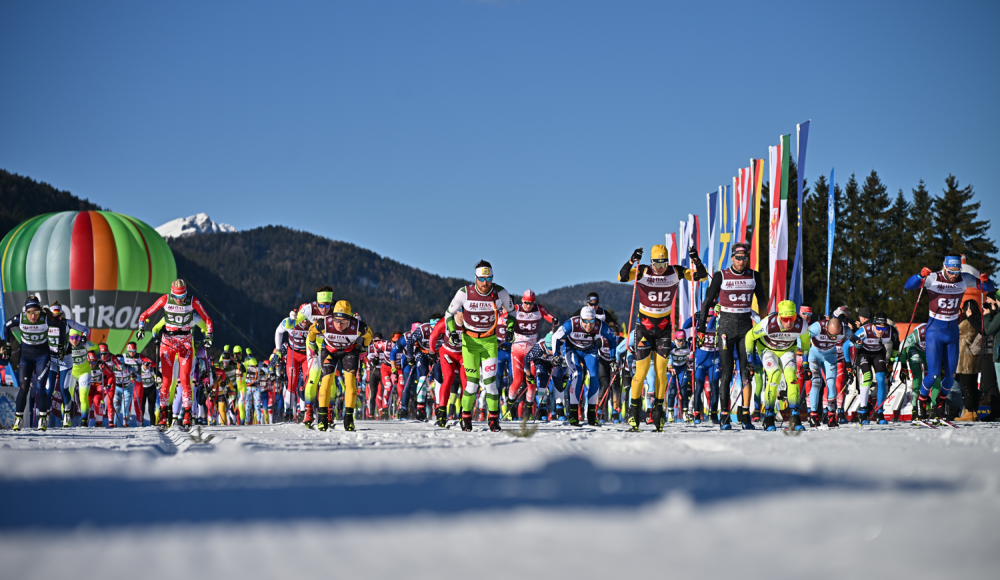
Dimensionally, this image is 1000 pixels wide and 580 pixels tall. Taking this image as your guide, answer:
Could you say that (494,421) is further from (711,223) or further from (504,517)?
(711,223)

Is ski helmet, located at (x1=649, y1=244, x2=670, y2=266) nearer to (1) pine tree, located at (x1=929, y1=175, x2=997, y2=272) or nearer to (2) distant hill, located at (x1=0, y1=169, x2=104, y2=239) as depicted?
(1) pine tree, located at (x1=929, y1=175, x2=997, y2=272)

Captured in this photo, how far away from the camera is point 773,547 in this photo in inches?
130

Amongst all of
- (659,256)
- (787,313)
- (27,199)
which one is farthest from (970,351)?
(27,199)

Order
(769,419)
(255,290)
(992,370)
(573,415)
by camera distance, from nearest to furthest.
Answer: (769,419), (573,415), (992,370), (255,290)

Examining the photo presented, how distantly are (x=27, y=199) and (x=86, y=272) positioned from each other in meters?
76.0

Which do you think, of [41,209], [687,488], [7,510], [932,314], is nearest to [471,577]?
[687,488]

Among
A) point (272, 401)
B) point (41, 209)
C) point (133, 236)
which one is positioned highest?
point (41, 209)

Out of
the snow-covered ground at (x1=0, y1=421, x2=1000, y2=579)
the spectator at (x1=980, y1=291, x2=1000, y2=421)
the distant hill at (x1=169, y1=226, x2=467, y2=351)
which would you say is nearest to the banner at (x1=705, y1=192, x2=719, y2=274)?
the spectator at (x1=980, y1=291, x2=1000, y2=421)

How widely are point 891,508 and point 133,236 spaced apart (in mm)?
52583

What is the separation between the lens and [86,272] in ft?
161

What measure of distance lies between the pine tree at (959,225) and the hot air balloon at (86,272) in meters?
46.7

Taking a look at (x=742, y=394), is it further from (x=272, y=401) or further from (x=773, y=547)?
(x=272, y=401)

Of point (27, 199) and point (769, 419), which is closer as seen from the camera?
point (769, 419)

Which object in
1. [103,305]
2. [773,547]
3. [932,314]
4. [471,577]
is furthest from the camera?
[103,305]
